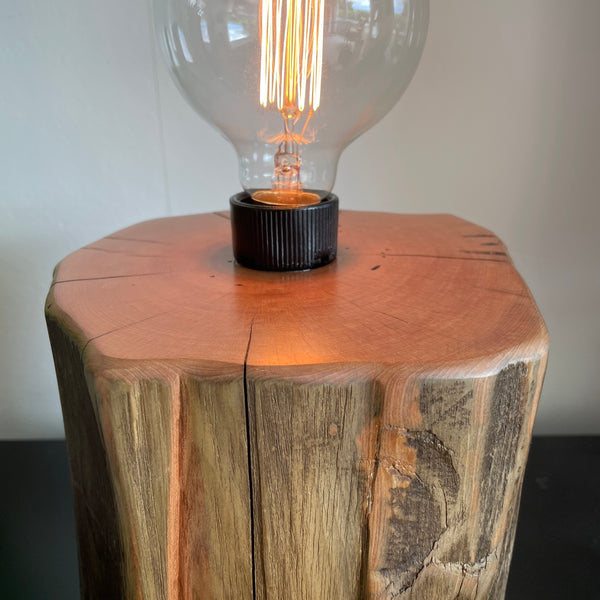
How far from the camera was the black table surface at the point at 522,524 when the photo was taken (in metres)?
1.01

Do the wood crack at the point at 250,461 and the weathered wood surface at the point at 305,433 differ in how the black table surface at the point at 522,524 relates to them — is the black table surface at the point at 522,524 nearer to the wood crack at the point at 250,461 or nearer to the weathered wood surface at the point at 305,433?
the weathered wood surface at the point at 305,433

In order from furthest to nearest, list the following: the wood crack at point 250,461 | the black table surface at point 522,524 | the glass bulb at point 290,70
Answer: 1. the black table surface at point 522,524
2. the glass bulb at point 290,70
3. the wood crack at point 250,461

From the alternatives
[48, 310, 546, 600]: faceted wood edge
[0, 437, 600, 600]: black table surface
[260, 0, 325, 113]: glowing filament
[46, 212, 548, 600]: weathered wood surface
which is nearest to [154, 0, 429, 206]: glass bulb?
[260, 0, 325, 113]: glowing filament

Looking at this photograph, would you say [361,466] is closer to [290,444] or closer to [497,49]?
[290,444]

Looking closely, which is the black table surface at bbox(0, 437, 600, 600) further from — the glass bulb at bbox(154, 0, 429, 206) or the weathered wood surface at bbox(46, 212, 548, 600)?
the glass bulb at bbox(154, 0, 429, 206)

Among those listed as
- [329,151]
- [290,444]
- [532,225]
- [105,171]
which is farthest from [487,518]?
[105,171]

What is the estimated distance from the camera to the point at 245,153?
31.7 inches

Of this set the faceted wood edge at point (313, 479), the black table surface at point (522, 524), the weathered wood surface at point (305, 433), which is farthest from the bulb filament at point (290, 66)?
the black table surface at point (522, 524)

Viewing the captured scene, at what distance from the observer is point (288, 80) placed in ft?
2.42

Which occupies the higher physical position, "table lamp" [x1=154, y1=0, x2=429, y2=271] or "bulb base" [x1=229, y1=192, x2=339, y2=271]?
"table lamp" [x1=154, y1=0, x2=429, y2=271]

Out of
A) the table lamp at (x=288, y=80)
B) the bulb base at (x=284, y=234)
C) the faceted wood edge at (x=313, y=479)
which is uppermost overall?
the table lamp at (x=288, y=80)

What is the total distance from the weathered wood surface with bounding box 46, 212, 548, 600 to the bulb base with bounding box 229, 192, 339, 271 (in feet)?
0.29

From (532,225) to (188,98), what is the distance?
0.78 m

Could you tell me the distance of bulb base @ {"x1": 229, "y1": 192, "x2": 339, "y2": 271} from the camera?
0.72 metres
